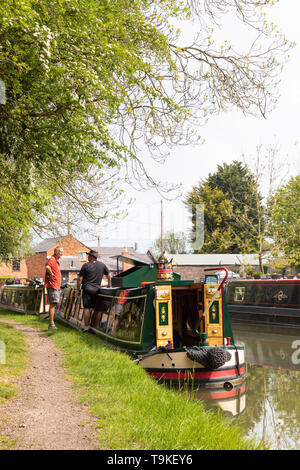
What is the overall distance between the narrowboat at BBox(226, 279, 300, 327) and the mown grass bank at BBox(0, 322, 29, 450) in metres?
10.4

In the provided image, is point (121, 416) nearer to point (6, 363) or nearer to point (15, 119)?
point (6, 363)

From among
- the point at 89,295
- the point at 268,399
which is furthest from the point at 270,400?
the point at 89,295

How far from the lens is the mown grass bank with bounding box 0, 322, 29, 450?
4.69 metres

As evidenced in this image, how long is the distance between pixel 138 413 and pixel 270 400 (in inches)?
149

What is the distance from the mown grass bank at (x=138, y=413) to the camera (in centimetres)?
376

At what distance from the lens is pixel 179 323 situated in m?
9.30

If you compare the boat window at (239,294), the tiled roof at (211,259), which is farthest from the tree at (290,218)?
the tiled roof at (211,259)

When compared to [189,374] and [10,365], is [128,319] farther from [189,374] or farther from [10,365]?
[10,365]

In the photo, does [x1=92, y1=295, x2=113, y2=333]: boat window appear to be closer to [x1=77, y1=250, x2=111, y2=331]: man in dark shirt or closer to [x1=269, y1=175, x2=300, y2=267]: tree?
[x1=77, y1=250, x2=111, y2=331]: man in dark shirt

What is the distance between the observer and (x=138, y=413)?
4504mm

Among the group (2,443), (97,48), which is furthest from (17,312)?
(2,443)

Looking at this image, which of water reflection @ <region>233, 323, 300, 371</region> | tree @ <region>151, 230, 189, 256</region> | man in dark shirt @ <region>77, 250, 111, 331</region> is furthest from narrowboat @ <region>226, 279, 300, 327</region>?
tree @ <region>151, 230, 189, 256</region>

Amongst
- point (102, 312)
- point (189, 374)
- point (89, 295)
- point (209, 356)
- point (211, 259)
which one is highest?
point (211, 259)
